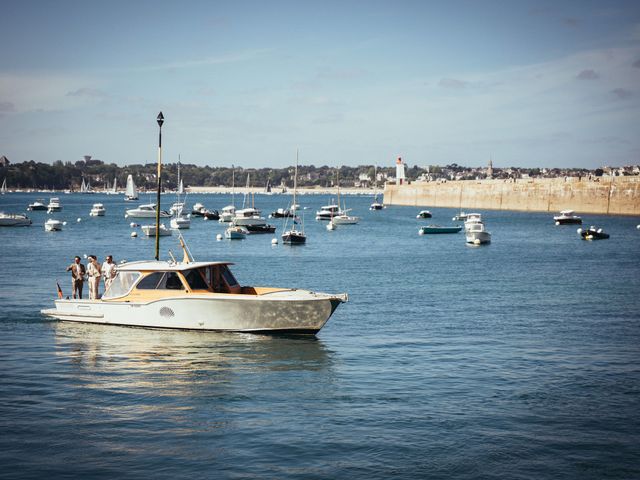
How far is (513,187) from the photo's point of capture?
186 m

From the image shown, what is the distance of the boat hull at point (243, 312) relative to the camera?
2552 cm

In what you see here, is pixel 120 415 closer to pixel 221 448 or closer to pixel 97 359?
pixel 221 448

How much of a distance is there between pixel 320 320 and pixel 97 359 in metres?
7.36

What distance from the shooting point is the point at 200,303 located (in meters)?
25.9

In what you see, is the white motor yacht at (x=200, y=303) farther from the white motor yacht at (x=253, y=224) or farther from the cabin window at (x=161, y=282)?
the white motor yacht at (x=253, y=224)

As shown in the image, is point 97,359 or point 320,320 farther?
point 320,320

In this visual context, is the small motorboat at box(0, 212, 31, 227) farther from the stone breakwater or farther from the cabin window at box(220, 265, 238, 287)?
the stone breakwater

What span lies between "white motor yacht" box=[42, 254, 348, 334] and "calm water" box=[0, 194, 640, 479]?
0.49 m

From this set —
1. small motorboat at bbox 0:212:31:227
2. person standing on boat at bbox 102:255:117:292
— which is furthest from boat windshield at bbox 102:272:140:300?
small motorboat at bbox 0:212:31:227

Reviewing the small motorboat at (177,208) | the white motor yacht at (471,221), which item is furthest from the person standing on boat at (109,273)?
the small motorboat at (177,208)

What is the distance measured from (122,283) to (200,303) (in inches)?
135

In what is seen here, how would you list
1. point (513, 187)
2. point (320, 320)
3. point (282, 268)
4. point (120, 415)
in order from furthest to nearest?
point (513, 187) → point (282, 268) → point (320, 320) → point (120, 415)

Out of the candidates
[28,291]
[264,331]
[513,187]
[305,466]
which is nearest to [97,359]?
[264,331]

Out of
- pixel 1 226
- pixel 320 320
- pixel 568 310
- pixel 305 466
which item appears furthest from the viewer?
pixel 1 226
